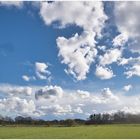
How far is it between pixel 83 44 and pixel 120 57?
2586 mm

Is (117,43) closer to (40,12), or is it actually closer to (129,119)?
(40,12)

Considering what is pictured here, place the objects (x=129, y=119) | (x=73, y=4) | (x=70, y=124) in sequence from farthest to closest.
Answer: (x=70, y=124) < (x=129, y=119) < (x=73, y=4)

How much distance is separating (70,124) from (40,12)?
24727mm

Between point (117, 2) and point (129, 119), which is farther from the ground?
point (117, 2)

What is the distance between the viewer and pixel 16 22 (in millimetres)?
24219

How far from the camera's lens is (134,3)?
23250 millimetres

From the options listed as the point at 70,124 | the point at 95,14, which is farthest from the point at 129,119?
the point at 95,14

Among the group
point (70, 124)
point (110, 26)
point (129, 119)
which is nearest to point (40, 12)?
point (110, 26)

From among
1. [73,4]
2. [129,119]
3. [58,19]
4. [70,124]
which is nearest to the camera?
[73,4]

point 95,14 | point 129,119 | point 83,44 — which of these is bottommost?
point 129,119

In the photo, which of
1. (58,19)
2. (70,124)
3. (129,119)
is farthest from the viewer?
(70,124)

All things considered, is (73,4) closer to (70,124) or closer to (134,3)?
(134,3)

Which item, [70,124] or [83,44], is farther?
[70,124]

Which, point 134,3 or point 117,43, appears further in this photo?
point 117,43
